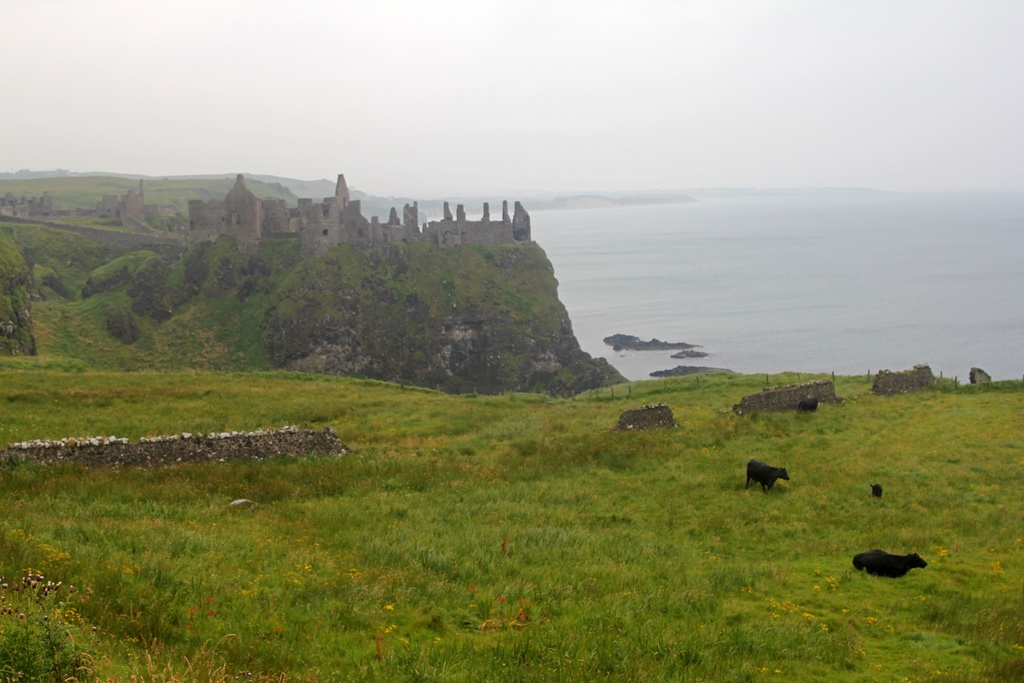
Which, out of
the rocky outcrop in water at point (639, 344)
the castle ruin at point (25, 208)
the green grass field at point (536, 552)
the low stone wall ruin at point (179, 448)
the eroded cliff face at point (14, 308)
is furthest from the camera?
the rocky outcrop in water at point (639, 344)

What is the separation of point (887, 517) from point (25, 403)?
102 ft

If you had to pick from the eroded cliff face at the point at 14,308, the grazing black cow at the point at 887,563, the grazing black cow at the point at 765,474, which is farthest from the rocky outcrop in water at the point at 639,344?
the grazing black cow at the point at 887,563

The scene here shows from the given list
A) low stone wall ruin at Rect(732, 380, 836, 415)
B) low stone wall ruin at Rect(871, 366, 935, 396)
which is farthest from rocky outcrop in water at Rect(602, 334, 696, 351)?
low stone wall ruin at Rect(732, 380, 836, 415)

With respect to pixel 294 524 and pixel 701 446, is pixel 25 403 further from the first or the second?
pixel 701 446

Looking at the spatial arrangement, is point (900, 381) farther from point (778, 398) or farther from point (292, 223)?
point (292, 223)

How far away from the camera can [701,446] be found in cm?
2795

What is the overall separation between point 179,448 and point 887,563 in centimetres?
1814

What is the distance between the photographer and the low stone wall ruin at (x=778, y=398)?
32.8 meters

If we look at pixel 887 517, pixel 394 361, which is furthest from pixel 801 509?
pixel 394 361

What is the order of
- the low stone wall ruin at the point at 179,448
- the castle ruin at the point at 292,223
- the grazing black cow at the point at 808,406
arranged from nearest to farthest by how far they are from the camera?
the low stone wall ruin at the point at 179,448 → the grazing black cow at the point at 808,406 → the castle ruin at the point at 292,223

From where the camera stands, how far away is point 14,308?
184 feet

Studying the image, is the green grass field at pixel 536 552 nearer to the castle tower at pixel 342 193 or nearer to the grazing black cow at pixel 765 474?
the grazing black cow at pixel 765 474

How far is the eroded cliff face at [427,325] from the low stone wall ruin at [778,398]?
5012cm

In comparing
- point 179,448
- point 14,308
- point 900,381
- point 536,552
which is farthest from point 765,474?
point 14,308
